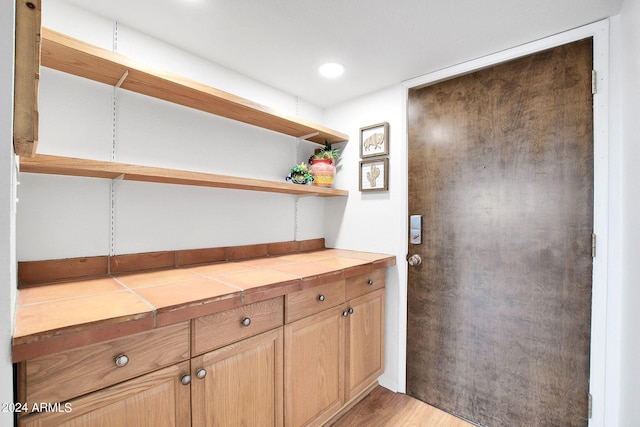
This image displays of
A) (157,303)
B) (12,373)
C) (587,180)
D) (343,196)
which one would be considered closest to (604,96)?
(587,180)

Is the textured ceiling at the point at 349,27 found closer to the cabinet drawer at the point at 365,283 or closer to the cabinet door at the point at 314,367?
the cabinet drawer at the point at 365,283

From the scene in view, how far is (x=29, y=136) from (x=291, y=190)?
1298 millimetres

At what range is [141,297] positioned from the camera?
99 cm

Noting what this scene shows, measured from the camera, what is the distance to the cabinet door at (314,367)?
134 centimetres

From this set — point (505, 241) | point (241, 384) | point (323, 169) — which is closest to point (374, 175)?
point (323, 169)

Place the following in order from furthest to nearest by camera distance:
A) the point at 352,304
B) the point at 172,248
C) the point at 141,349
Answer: the point at 352,304
the point at 172,248
the point at 141,349

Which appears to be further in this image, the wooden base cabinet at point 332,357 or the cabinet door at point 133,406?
the wooden base cabinet at point 332,357

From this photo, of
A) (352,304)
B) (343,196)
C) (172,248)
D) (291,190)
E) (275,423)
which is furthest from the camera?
(343,196)

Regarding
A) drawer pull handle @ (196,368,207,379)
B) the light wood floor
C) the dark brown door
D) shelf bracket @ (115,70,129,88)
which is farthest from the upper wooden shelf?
the light wood floor

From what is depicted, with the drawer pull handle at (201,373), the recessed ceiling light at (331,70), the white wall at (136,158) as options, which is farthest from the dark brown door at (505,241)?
the drawer pull handle at (201,373)

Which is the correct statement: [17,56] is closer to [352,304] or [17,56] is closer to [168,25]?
[168,25]

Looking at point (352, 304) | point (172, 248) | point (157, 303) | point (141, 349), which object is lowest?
point (352, 304)

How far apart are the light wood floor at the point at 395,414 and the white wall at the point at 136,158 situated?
47.3 inches

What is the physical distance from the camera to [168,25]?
1362 mm
